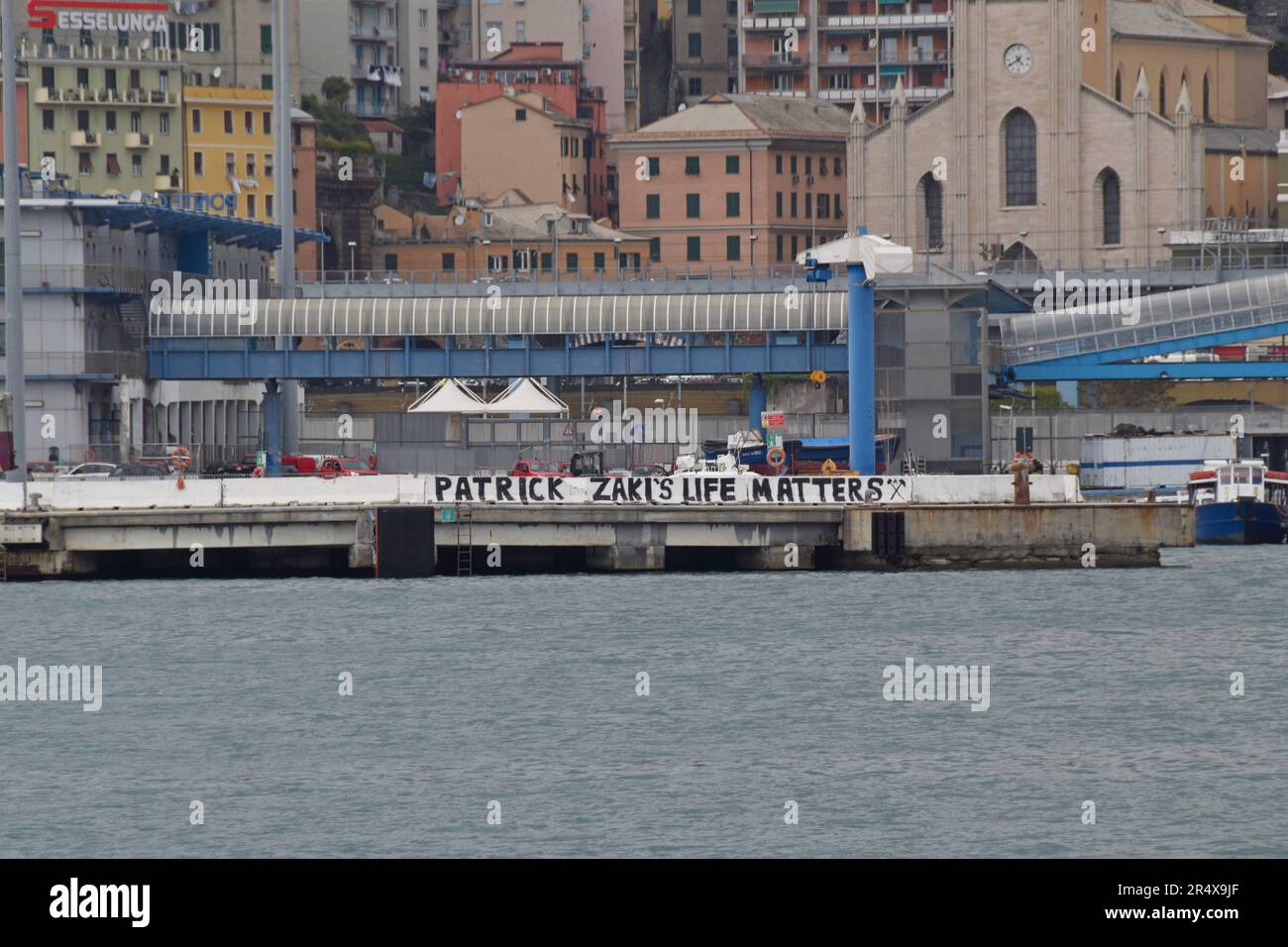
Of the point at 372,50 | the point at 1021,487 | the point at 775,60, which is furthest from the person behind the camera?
the point at 775,60

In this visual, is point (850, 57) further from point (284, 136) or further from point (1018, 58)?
point (284, 136)

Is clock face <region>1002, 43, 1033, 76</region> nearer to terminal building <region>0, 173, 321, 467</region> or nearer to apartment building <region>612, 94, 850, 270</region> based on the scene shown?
apartment building <region>612, 94, 850, 270</region>

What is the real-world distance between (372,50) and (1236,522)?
369ft

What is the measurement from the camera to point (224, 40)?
568 ft

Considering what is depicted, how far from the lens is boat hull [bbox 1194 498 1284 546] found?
295ft

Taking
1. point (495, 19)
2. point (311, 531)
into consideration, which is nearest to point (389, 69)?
point (495, 19)

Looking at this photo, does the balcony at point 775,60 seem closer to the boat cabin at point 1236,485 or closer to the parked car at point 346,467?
the parked car at point 346,467

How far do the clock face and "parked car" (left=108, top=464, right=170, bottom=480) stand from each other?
85775 mm

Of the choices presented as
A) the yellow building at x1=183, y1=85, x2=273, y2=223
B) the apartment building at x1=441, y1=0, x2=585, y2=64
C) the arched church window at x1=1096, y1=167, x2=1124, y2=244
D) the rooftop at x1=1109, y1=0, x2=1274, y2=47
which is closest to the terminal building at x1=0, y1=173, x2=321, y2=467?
the yellow building at x1=183, y1=85, x2=273, y2=223

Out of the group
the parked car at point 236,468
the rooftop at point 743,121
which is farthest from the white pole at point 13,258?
the rooftop at point 743,121

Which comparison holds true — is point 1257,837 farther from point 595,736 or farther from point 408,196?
point 408,196

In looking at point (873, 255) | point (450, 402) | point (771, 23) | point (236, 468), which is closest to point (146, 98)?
point (771, 23)
